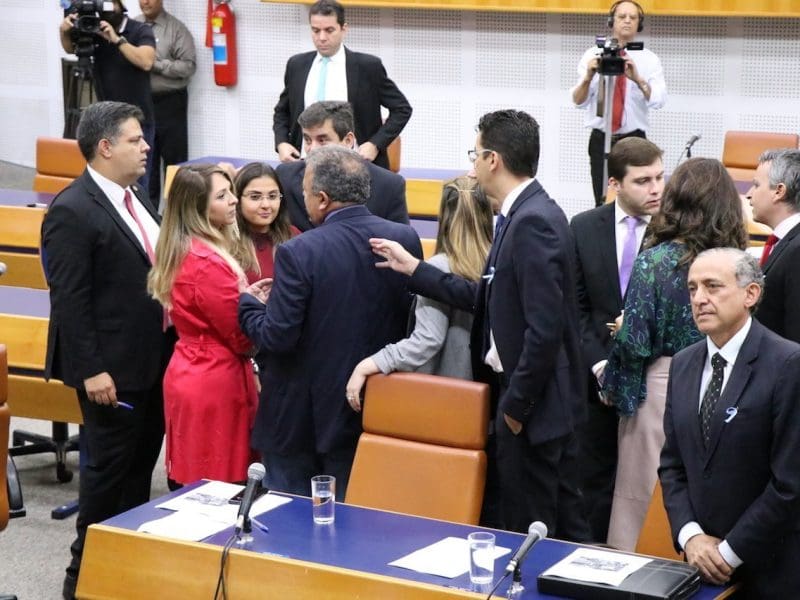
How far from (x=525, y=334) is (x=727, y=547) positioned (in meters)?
0.89

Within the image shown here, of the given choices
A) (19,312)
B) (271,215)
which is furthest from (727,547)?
(19,312)

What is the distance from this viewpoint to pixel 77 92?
10.2 m

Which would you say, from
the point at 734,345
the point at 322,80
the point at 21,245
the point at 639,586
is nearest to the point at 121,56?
the point at 21,245

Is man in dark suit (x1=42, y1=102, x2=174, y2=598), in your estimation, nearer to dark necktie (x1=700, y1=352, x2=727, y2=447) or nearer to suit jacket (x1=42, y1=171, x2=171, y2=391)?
suit jacket (x1=42, y1=171, x2=171, y2=391)

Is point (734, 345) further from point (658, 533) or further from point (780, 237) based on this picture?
point (780, 237)

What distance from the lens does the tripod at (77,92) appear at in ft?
29.8

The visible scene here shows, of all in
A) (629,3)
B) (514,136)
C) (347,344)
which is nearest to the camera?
(514,136)

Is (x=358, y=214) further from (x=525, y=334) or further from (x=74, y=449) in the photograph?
(x=74, y=449)

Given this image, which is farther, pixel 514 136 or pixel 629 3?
pixel 629 3

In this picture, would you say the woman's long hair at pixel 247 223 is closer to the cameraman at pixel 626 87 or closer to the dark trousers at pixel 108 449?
the dark trousers at pixel 108 449

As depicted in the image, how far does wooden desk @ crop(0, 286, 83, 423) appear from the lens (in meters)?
5.45

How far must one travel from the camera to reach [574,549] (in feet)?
10.9

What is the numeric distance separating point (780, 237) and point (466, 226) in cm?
104

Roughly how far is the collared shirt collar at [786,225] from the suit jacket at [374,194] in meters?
1.60
